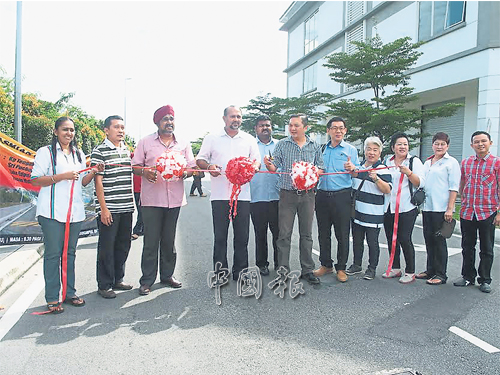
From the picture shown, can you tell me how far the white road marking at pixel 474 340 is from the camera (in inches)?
141

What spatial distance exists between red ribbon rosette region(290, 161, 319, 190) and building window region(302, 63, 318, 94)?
990 inches

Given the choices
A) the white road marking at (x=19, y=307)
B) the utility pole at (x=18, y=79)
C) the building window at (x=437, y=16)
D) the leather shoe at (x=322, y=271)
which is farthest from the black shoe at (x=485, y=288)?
the building window at (x=437, y=16)

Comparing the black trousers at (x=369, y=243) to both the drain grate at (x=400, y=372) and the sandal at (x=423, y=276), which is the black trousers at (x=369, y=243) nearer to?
the sandal at (x=423, y=276)

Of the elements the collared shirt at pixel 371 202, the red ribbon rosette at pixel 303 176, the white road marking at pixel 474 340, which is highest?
the red ribbon rosette at pixel 303 176

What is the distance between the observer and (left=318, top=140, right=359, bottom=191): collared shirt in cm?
550

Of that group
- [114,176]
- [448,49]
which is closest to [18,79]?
[114,176]

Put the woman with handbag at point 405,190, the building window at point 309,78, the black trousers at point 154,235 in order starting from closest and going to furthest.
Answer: the black trousers at point 154,235 < the woman with handbag at point 405,190 < the building window at point 309,78

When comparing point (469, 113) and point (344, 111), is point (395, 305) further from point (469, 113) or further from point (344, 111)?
point (469, 113)

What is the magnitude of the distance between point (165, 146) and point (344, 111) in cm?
1168

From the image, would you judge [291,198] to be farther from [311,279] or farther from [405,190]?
[405,190]

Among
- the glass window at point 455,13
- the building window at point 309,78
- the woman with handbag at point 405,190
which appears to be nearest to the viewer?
the woman with handbag at point 405,190

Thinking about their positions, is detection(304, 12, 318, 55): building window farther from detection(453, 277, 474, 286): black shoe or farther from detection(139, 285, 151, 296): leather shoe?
detection(139, 285, 151, 296): leather shoe

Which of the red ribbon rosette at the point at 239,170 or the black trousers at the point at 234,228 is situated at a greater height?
the red ribbon rosette at the point at 239,170

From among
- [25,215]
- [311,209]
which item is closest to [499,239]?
[311,209]
